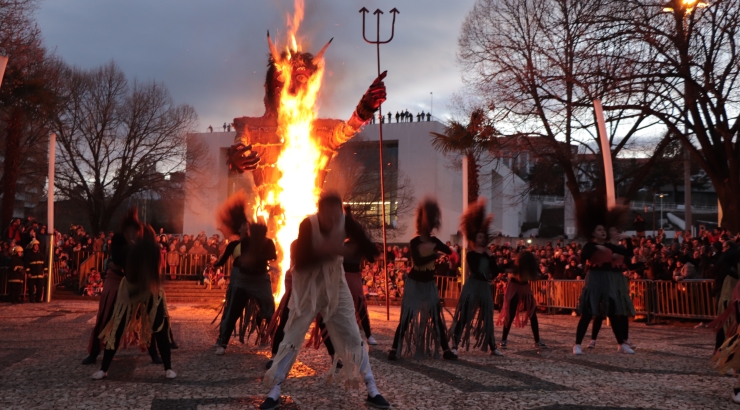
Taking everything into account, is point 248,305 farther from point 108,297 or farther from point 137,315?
point 137,315

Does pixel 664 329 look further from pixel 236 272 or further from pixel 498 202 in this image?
pixel 498 202

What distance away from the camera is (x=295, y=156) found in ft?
47.6

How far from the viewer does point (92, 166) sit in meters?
35.1

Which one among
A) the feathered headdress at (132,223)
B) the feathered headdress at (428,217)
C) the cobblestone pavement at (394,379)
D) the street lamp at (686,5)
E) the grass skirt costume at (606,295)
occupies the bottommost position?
the cobblestone pavement at (394,379)

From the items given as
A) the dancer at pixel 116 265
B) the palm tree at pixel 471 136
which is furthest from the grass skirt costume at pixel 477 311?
the palm tree at pixel 471 136

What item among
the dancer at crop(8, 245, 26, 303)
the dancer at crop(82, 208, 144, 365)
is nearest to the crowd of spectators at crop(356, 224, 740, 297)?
the dancer at crop(82, 208, 144, 365)

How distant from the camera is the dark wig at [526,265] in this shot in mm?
10234

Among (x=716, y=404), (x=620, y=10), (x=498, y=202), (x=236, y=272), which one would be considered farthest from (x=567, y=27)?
(x=498, y=202)

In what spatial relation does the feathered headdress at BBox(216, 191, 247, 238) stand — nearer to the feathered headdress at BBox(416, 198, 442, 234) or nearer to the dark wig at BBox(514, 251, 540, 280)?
the feathered headdress at BBox(416, 198, 442, 234)

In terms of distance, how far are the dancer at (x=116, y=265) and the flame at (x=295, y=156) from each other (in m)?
6.22

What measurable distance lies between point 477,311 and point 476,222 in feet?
3.82

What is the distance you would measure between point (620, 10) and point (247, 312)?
1124cm

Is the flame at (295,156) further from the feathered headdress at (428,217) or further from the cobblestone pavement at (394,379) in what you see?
the feathered headdress at (428,217)

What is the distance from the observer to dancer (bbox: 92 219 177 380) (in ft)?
24.4
